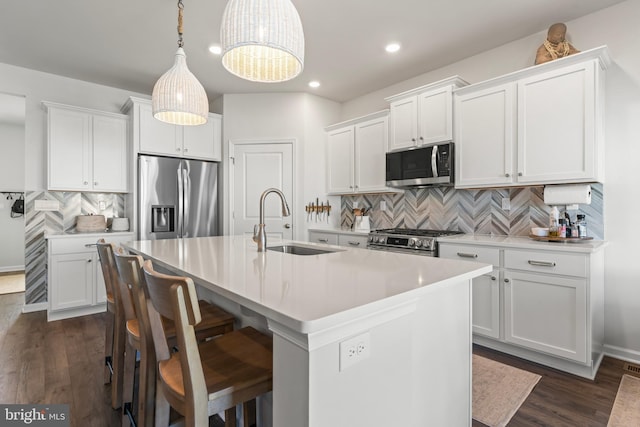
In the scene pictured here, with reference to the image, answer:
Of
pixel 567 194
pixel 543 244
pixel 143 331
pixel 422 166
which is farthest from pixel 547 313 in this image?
pixel 143 331

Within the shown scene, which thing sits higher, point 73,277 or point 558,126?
point 558,126

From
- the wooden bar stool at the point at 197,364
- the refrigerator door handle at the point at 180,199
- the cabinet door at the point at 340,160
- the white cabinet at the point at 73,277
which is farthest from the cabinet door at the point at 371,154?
the white cabinet at the point at 73,277

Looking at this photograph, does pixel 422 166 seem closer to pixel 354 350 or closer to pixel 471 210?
pixel 471 210

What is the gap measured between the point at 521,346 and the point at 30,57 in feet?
17.7

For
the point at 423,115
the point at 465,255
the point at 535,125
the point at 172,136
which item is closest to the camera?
the point at 535,125

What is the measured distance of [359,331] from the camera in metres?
0.95

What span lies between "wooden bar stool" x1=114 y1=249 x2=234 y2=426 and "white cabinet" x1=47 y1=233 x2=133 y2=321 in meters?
2.41

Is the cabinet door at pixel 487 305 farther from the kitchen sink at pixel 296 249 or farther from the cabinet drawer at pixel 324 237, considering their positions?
the cabinet drawer at pixel 324 237

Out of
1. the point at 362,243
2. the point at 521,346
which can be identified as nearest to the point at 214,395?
the point at 521,346

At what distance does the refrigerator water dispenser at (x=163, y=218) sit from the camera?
398 centimetres

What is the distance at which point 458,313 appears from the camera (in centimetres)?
146

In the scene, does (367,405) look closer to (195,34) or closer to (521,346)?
(521,346)

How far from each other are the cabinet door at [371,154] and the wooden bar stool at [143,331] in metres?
2.67

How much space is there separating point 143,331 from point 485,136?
2938 millimetres
